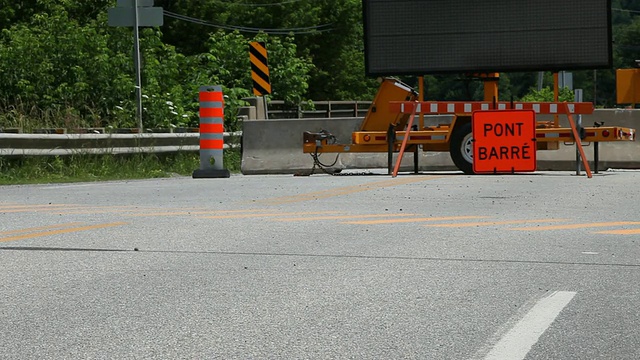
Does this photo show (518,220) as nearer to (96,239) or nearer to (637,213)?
(637,213)

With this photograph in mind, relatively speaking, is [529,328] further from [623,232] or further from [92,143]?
[92,143]

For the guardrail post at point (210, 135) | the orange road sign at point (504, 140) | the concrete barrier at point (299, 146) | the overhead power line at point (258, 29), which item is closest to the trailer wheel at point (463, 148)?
the orange road sign at point (504, 140)

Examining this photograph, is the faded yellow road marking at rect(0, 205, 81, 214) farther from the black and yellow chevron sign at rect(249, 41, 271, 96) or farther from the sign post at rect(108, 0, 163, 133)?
the black and yellow chevron sign at rect(249, 41, 271, 96)

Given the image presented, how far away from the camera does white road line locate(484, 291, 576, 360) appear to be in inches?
227

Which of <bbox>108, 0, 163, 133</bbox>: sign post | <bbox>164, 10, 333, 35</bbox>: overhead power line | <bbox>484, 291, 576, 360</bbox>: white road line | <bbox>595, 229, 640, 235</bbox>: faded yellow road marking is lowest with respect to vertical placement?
<bbox>484, 291, 576, 360</bbox>: white road line

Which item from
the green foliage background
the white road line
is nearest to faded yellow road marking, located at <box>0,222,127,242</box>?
the white road line

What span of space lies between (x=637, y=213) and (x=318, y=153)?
31.1 ft

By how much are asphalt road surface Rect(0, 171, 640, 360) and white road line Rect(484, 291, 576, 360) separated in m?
0.01

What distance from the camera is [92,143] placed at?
832 inches

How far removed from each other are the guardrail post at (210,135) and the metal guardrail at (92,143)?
2.08m

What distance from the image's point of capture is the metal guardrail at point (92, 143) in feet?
64.4

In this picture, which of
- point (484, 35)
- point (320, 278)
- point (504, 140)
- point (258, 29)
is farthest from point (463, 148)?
point (258, 29)

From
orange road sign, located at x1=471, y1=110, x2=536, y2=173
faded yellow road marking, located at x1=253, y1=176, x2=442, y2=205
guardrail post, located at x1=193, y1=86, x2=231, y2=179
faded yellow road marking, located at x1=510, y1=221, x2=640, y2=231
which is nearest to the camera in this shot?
faded yellow road marking, located at x1=510, y1=221, x2=640, y2=231

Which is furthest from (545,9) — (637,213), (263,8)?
(263,8)
